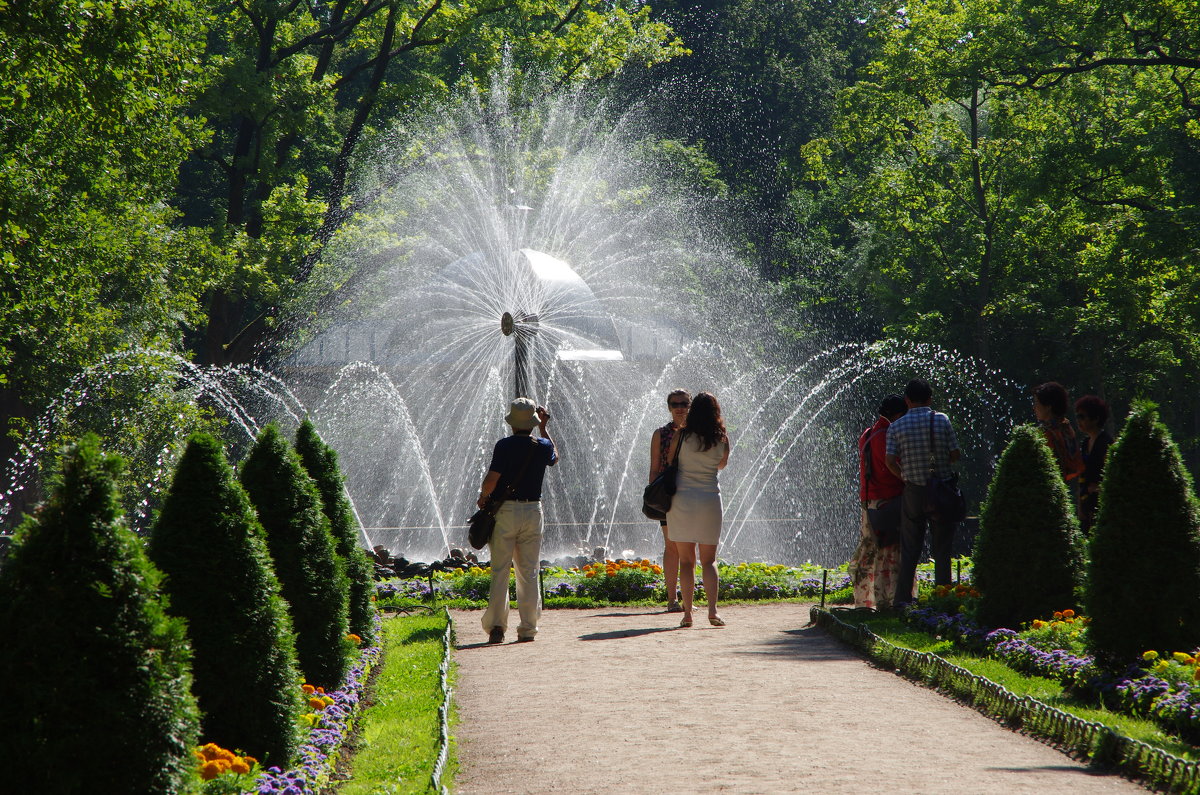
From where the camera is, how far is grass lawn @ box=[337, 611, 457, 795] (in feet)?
17.1

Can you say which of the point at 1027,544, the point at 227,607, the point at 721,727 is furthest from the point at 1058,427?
the point at 227,607

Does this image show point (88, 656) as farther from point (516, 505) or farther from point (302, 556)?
point (516, 505)

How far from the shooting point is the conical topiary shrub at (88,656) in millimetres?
3533

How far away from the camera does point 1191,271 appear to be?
73.6 ft

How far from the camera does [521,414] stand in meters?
9.06

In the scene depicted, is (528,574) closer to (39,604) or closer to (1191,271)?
(39,604)

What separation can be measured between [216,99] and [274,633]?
69.1 ft

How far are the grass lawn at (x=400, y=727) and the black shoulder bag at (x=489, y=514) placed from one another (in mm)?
831

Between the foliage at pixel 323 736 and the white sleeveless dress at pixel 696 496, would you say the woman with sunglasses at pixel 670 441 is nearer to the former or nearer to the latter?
the white sleeveless dress at pixel 696 496

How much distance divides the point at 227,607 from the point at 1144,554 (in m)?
4.76

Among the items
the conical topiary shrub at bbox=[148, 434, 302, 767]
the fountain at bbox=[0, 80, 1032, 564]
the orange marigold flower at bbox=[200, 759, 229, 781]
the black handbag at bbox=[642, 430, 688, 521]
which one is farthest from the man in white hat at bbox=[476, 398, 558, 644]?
the fountain at bbox=[0, 80, 1032, 564]

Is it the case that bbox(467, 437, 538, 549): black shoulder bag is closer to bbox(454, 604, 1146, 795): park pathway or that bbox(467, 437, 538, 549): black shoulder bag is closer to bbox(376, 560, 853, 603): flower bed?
bbox(454, 604, 1146, 795): park pathway

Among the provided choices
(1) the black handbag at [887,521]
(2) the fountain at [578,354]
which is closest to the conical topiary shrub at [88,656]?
(1) the black handbag at [887,521]

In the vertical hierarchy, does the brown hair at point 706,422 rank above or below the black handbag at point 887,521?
above
